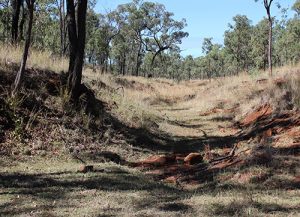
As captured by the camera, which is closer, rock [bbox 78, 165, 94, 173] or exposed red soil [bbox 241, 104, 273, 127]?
rock [bbox 78, 165, 94, 173]

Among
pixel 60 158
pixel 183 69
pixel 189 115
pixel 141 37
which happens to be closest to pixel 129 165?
pixel 60 158

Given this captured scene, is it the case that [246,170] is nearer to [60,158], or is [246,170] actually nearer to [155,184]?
[155,184]

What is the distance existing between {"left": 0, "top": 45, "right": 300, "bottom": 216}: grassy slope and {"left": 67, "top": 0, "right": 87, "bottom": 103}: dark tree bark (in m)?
0.65

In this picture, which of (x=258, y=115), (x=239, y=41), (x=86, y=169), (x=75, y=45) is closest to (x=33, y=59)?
(x=75, y=45)

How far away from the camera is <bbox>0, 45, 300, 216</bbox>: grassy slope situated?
209 inches

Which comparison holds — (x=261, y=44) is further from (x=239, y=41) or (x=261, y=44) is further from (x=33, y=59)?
(x=33, y=59)

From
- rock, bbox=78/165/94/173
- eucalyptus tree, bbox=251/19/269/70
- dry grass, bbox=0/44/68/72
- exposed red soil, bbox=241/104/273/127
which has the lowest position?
rock, bbox=78/165/94/173

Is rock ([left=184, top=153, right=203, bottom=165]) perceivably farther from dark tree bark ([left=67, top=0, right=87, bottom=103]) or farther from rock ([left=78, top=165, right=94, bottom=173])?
dark tree bark ([left=67, top=0, right=87, bottom=103])

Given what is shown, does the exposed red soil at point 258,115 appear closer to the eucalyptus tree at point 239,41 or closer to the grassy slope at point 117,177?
the grassy slope at point 117,177

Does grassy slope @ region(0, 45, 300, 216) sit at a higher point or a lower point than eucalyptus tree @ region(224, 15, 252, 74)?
lower

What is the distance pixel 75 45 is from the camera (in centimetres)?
1159

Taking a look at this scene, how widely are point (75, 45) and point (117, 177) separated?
5.22 m

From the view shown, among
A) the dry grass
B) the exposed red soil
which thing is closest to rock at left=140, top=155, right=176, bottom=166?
the exposed red soil

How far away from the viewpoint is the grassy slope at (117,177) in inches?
209
